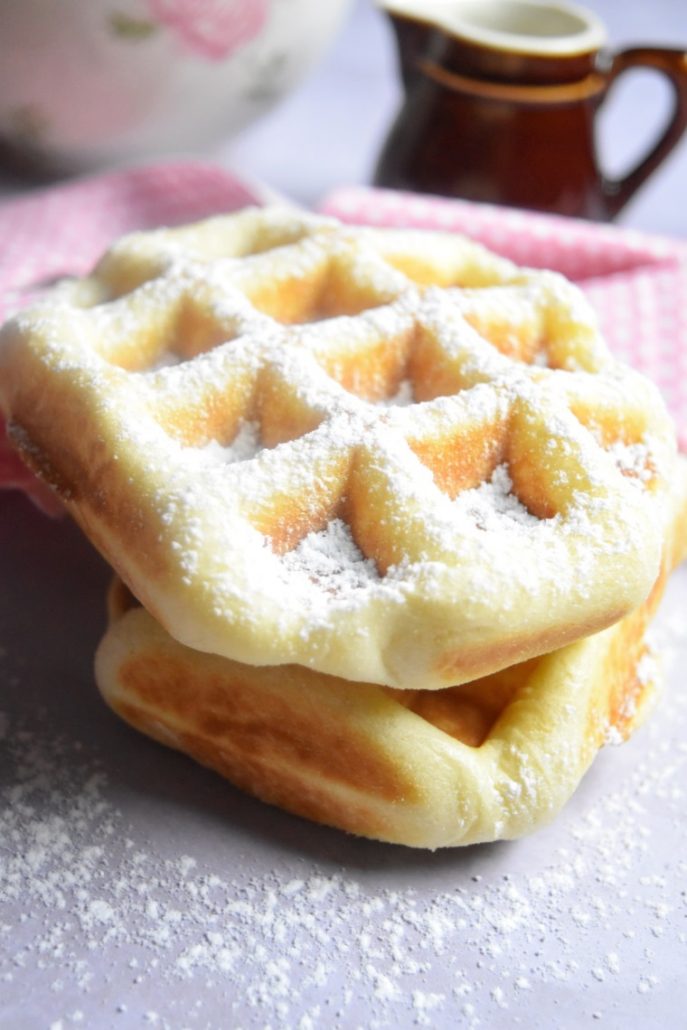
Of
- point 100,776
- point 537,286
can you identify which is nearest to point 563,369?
point 537,286

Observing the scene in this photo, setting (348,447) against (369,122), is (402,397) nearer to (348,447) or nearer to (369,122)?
(348,447)

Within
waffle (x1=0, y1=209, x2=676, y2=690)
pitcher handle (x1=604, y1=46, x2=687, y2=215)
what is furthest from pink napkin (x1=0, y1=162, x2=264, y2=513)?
pitcher handle (x1=604, y1=46, x2=687, y2=215)

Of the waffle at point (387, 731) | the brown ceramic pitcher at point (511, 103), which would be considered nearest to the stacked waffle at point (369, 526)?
the waffle at point (387, 731)

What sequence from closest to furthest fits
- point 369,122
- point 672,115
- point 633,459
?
point 633,459, point 672,115, point 369,122

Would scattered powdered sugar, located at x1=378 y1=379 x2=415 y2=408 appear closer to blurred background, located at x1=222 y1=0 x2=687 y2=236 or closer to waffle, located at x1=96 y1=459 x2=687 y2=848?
waffle, located at x1=96 y1=459 x2=687 y2=848

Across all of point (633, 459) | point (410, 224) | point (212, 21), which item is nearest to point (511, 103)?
point (410, 224)

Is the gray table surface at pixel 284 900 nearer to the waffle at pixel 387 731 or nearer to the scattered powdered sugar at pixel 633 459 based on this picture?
the waffle at pixel 387 731

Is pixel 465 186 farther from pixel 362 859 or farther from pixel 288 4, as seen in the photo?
pixel 362 859
